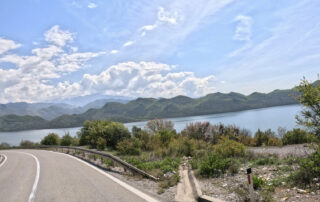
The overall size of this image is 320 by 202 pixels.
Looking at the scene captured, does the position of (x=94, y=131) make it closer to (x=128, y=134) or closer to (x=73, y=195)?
(x=128, y=134)

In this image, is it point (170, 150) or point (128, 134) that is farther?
point (128, 134)

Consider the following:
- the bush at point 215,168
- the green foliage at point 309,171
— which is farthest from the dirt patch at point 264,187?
the bush at point 215,168

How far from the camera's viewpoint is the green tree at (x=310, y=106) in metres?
5.52

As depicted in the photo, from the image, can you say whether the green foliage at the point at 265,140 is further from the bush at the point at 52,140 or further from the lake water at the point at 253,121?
the bush at the point at 52,140

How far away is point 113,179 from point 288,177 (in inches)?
221

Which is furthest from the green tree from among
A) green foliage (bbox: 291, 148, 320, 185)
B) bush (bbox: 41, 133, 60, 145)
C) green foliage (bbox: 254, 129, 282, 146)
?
bush (bbox: 41, 133, 60, 145)

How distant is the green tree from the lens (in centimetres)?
552

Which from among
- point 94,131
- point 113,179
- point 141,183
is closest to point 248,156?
point 141,183

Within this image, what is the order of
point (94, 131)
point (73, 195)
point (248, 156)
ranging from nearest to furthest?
point (73, 195) → point (248, 156) → point (94, 131)

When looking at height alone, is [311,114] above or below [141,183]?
above

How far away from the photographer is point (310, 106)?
222 inches

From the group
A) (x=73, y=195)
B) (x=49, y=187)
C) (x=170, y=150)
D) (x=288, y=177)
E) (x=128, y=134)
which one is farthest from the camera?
(x=128, y=134)

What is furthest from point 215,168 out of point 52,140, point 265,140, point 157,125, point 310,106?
point 52,140

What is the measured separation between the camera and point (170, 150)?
13141 mm
